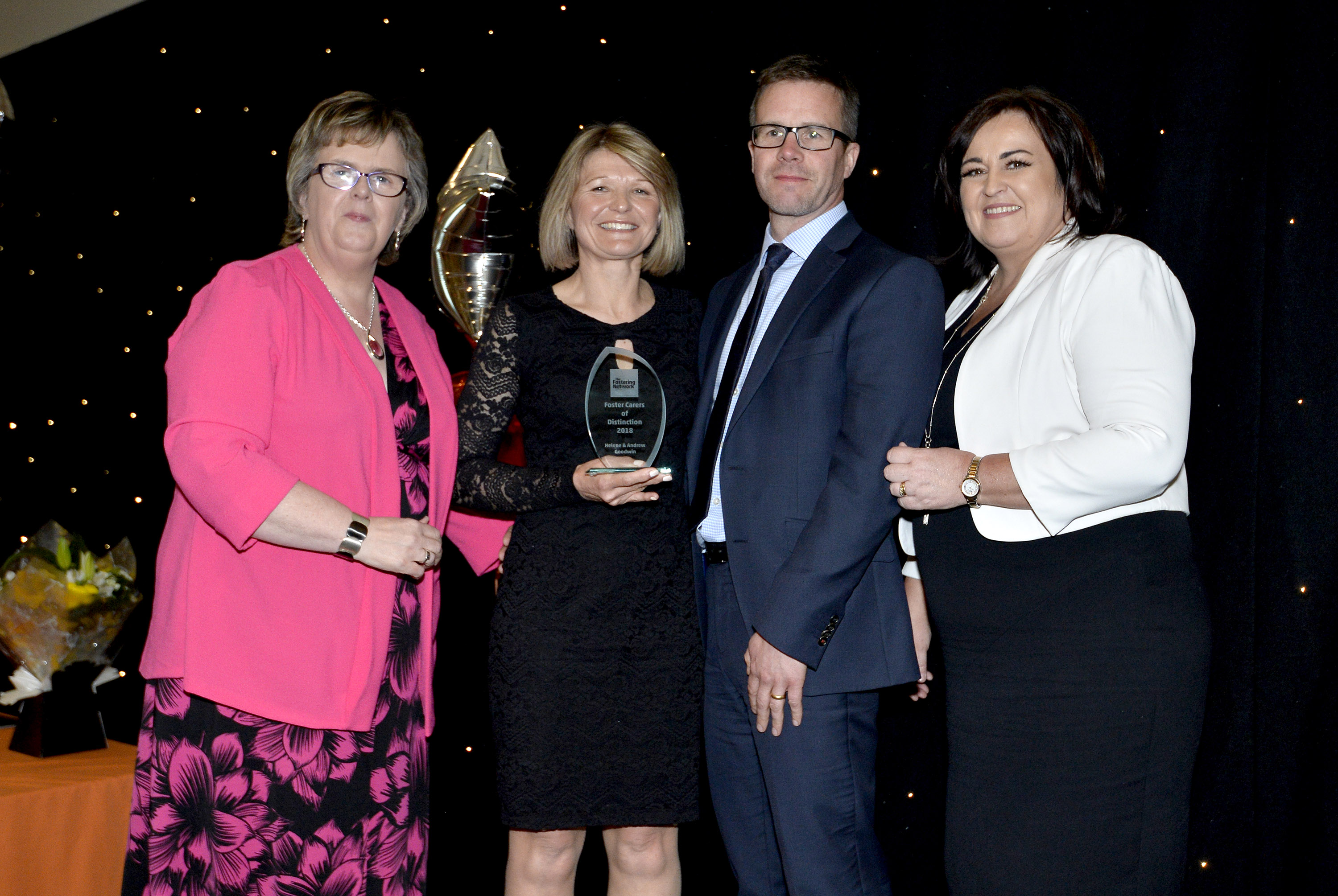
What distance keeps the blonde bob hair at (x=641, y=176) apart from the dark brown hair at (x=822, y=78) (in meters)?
0.24

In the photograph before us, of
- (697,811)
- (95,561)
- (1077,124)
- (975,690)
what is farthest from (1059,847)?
(95,561)

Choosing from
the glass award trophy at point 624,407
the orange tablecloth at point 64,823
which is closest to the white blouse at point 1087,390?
the glass award trophy at point 624,407

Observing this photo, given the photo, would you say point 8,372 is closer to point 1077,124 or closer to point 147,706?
point 147,706

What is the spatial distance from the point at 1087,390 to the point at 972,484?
213mm

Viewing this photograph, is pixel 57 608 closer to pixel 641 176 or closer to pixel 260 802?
pixel 260 802

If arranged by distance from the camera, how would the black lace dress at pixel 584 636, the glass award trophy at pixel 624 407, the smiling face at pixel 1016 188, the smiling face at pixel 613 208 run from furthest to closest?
the smiling face at pixel 613 208, the black lace dress at pixel 584 636, the glass award trophy at pixel 624 407, the smiling face at pixel 1016 188

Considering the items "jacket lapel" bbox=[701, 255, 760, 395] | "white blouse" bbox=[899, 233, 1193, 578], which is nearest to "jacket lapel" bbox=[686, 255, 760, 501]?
"jacket lapel" bbox=[701, 255, 760, 395]

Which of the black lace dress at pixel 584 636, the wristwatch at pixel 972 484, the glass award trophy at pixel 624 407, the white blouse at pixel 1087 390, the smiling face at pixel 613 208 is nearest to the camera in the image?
the white blouse at pixel 1087 390

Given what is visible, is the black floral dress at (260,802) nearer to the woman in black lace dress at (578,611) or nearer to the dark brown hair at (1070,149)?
the woman in black lace dress at (578,611)

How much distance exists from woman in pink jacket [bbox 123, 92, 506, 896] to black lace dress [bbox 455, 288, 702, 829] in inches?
7.7

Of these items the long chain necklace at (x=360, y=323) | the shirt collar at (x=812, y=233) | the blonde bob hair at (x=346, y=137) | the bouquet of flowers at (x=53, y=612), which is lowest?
the bouquet of flowers at (x=53, y=612)

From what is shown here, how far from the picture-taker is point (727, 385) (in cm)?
177

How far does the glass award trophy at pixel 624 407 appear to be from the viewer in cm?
173

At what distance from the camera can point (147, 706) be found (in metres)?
1.62
